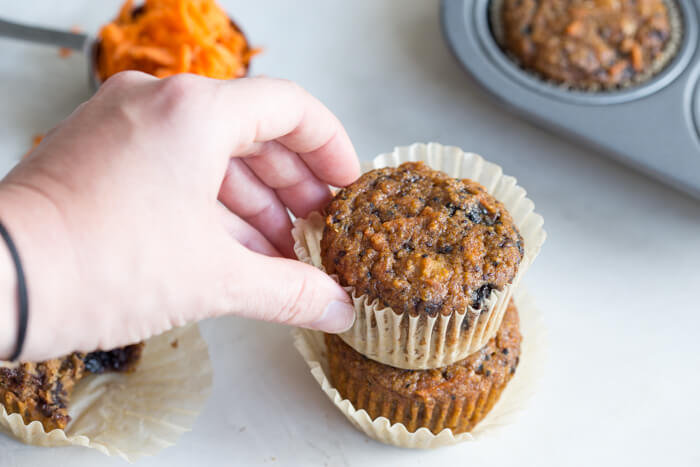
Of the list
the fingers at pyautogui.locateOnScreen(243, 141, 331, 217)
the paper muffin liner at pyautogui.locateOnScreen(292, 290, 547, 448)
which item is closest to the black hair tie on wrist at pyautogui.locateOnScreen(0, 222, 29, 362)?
the fingers at pyautogui.locateOnScreen(243, 141, 331, 217)

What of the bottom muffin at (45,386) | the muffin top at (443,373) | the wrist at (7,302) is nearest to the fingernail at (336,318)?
the muffin top at (443,373)

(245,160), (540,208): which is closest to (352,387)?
(245,160)

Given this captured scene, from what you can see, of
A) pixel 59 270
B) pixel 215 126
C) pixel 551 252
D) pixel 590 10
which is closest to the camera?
pixel 59 270

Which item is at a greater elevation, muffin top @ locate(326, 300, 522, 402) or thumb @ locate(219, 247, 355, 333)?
thumb @ locate(219, 247, 355, 333)

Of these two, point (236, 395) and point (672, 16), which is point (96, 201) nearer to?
point (236, 395)

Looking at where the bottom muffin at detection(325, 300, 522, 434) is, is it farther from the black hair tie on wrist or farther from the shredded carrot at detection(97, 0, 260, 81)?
the shredded carrot at detection(97, 0, 260, 81)
